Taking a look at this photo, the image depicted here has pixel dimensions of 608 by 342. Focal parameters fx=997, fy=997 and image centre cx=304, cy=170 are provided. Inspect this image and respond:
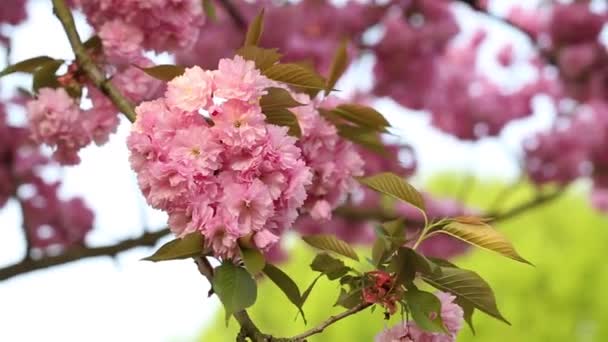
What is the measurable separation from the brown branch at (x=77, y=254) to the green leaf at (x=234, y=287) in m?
0.84

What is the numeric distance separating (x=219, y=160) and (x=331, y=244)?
0.45ft

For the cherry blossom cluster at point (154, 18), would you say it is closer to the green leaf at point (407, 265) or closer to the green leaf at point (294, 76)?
the green leaf at point (294, 76)

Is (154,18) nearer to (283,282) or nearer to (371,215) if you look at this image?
(283,282)

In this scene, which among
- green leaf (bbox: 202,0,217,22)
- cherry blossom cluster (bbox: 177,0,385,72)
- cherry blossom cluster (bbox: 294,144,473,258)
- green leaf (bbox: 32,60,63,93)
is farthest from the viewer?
cherry blossom cluster (bbox: 294,144,473,258)

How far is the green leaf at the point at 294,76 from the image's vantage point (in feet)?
3.32

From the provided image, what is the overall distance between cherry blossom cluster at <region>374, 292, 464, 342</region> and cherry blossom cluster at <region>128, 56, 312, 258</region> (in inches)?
5.6

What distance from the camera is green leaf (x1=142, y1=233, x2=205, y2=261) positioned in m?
0.91

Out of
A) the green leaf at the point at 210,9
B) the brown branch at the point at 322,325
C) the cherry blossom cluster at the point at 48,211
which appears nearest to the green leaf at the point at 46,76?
the green leaf at the point at 210,9

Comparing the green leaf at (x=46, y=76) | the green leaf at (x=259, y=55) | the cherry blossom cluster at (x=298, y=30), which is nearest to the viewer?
the green leaf at (x=259, y=55)

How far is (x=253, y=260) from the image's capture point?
0.92m

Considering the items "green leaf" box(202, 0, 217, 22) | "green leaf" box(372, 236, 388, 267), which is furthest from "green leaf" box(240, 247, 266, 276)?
"green leaf" box(202, 0, 217, 22)

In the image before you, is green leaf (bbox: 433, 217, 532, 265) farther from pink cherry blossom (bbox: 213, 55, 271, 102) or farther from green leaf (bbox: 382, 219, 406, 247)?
pink cherry blossom (bbox: 213, 55, 271, 102)

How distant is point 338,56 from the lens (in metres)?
1.25

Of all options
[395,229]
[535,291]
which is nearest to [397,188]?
[395,229]
